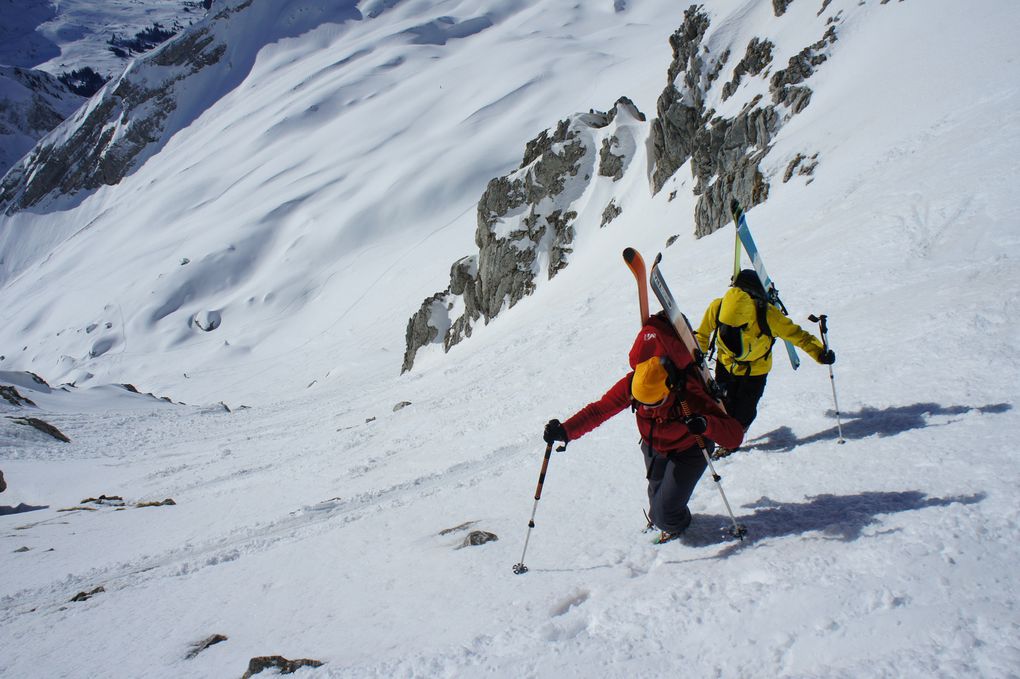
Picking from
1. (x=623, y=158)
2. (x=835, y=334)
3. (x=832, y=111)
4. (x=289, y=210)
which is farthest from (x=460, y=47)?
(x=835, y=334)

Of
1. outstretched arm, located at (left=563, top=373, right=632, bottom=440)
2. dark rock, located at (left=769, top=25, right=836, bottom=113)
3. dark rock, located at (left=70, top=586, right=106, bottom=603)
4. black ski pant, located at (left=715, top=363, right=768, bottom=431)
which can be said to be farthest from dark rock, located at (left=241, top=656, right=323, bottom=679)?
dark rock, located at (left=769, top=25, right=836, bottom=113)

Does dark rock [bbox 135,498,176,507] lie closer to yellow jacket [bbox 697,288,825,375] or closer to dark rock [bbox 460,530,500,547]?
dark rock [bbox 460,530,500,547]

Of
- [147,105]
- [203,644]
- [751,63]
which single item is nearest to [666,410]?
[203,644]

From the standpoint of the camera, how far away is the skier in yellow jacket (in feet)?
18.8

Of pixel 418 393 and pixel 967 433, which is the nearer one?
pixel 967 433

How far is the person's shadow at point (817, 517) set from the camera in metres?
4.07

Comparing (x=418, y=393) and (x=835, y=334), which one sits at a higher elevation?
(x=835, y=334)

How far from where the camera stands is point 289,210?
92812mm

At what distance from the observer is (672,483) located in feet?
14.9

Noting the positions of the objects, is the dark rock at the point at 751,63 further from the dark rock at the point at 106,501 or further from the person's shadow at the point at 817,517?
the dark rock at the point at 106,501

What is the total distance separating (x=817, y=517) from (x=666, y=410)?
1.29 m

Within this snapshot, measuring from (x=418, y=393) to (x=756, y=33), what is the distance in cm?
2405

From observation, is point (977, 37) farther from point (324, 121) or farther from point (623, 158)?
point (324, 121)

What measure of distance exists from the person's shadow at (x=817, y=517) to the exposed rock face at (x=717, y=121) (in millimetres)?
17179
